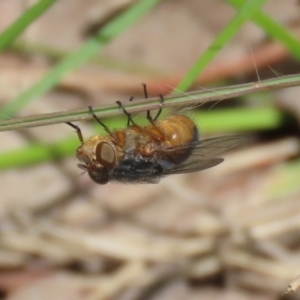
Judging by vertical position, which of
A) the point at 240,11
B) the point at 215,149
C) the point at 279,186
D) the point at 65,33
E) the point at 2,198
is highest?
the point at 65,33

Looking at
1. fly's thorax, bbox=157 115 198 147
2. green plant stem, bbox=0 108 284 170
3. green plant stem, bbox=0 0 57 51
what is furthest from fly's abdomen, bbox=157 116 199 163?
green plant stem, bbox=0 108 284 170

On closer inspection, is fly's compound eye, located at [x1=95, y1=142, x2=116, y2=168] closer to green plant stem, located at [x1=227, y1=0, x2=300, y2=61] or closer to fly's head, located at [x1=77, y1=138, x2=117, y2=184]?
fly's head, located at [x1=77, y1=138, x2=117, y2=184]

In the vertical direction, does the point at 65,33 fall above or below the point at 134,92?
above

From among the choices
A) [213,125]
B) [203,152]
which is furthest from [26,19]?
[213,125]

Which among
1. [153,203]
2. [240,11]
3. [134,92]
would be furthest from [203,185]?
[240,11]

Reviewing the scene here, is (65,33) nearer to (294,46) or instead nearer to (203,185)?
(203,185)

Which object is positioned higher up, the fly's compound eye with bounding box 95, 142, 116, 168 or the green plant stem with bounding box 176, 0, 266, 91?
the green plant stem with bounding box 176, 0, 266, 91

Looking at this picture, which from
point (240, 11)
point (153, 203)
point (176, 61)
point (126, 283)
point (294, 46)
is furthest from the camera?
point (176, 61)

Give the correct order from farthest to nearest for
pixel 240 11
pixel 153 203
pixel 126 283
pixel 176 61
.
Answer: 1. pixel 176 61
2. pixel 153 203
3. pixel 126 283
4. pixel 240 11
